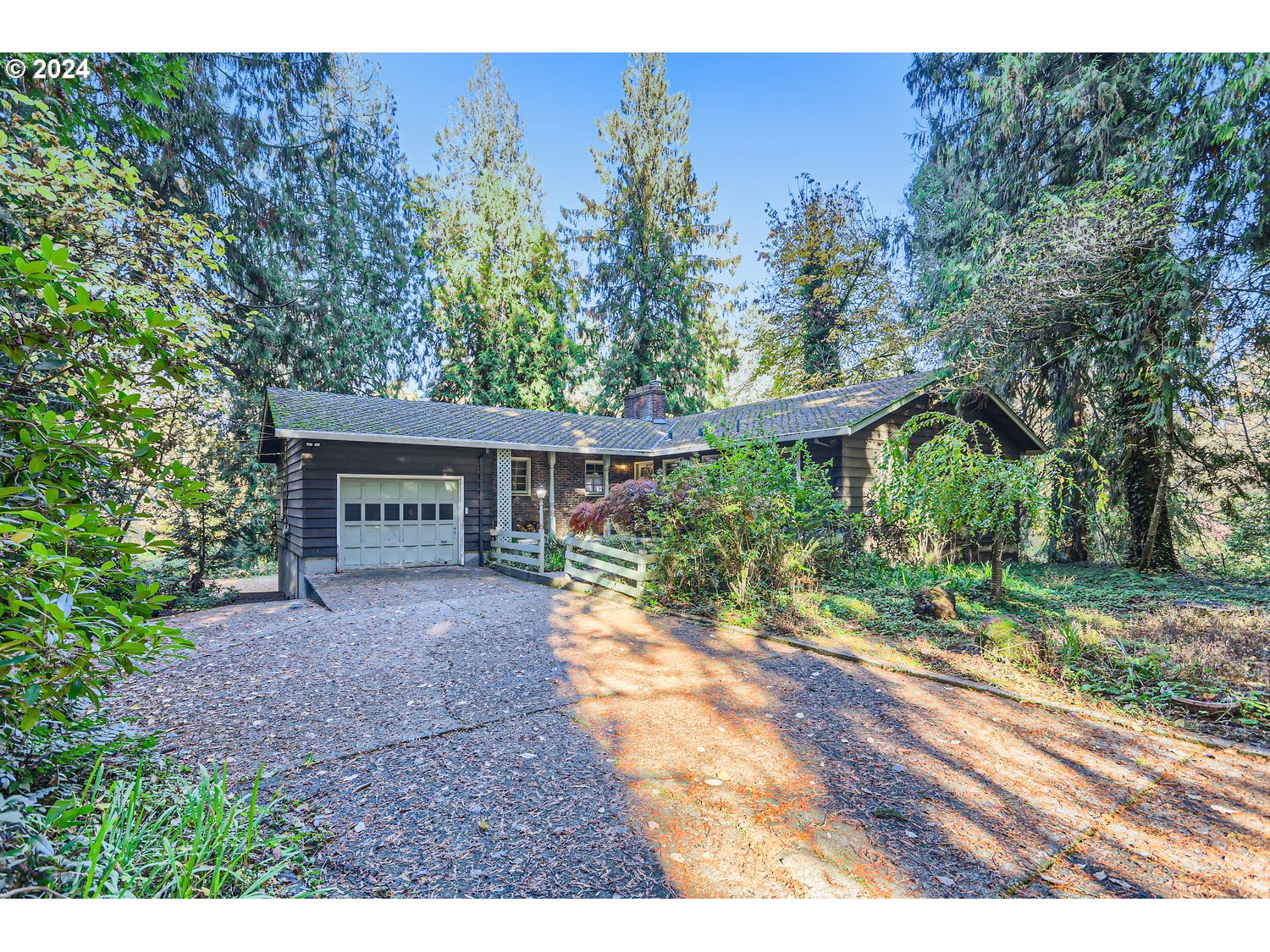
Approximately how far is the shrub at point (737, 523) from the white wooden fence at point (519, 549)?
310 cm

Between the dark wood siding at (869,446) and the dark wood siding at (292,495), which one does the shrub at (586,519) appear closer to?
the dark wood siding at (869,446)

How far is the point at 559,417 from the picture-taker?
45.9 feet

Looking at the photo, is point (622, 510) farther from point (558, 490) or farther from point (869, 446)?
point (869, 446)

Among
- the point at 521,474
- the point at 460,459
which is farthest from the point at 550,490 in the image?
the point at 460,459

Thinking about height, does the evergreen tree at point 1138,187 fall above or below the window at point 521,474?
above

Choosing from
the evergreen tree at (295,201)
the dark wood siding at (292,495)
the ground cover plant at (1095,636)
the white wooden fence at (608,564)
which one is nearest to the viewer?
the ground cover plant at (1095,636)

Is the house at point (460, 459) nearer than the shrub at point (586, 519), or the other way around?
the shrub at point (586, 519)

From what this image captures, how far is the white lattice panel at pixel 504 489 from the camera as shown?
11.3 meters

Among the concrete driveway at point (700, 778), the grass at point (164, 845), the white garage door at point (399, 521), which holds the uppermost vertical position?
the white garage door at point (399, 521)

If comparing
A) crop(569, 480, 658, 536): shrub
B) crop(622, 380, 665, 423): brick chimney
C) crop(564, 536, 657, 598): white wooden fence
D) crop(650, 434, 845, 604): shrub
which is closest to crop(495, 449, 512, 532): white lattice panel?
crop(569, 480, 658, 536): shrub

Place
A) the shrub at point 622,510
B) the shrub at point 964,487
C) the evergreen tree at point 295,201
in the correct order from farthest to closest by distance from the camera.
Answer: the evergreen tree at point 295,201 → the shrub at point 622,510 → the shrub at point 964,487


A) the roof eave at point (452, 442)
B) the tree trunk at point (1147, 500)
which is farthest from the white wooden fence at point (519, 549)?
the tree trunk at point (1147, 500)

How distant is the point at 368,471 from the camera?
10.1 m
